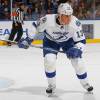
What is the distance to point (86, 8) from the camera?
10.9 m

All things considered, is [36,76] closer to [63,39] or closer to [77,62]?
[63,39]

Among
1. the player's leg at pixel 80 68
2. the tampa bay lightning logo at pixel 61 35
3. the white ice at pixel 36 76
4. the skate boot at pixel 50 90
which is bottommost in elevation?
the white ice at pixel 36 76

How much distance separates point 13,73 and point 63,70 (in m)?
0.70

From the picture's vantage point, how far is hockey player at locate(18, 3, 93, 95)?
443 centimetres

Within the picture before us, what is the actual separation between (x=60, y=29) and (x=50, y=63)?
35 centimetres

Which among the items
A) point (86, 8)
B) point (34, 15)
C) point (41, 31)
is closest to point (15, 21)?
point (34, 15)

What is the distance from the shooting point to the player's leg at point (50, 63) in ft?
14.8

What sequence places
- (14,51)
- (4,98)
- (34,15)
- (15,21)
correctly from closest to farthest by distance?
(4,98) < (14,51) < (15,21) < (34,15)

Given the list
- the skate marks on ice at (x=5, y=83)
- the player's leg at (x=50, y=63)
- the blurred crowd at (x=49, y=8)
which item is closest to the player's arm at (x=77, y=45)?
the player's leg at (x=50, y=63)

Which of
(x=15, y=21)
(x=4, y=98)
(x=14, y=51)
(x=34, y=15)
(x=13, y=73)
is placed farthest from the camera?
(x=34, y=15)

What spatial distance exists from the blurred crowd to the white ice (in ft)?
6.31

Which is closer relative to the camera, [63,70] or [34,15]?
[63,70]

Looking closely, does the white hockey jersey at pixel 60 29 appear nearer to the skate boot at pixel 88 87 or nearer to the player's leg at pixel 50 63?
the player's leg at pixel 50 63

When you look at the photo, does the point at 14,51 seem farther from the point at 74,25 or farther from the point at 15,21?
the point at 74,25
